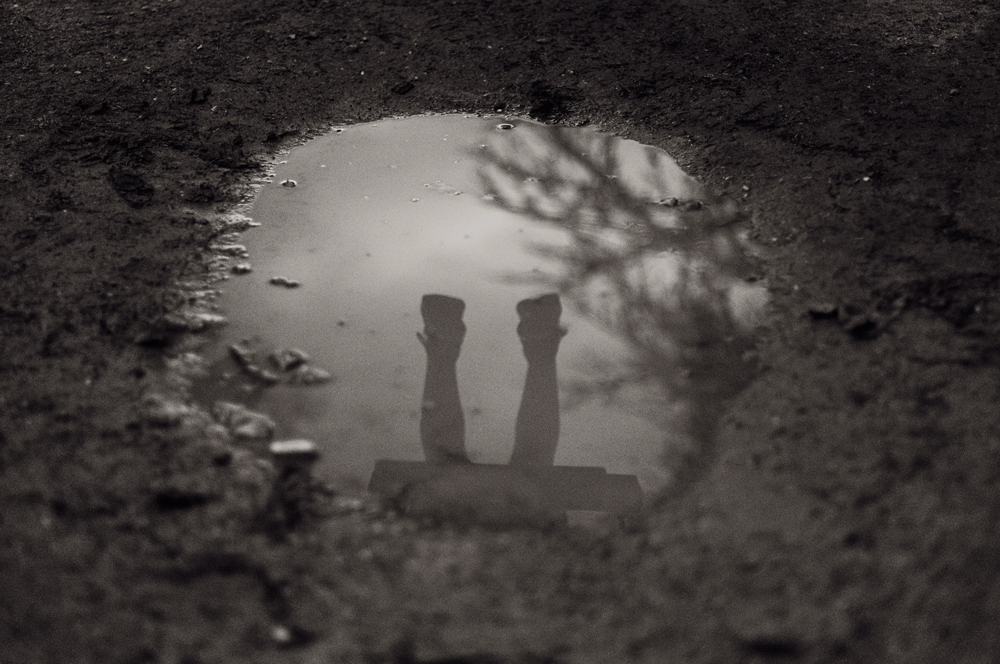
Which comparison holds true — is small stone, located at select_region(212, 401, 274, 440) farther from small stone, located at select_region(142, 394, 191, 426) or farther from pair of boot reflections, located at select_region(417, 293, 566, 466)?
pair of boot reflections, located at select_region(417, 293, 566, 466)

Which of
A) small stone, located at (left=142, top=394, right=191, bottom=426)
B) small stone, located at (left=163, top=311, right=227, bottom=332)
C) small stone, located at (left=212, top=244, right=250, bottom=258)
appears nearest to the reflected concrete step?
small stone, located at (left=142, top=394, right=191, bottom=426)

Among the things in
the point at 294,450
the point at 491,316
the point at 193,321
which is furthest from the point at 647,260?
the point at 193,321

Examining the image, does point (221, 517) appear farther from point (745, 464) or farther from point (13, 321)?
point (745, 464)

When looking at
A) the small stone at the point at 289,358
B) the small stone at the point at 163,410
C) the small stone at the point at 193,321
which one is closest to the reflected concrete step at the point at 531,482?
the small stone at the point at 289,358

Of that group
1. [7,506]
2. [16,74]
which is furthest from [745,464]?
[16,74]

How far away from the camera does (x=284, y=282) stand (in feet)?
10.5

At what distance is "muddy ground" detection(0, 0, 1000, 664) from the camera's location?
2039 millimetres

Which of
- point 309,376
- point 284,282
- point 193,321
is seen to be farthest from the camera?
point 284,282

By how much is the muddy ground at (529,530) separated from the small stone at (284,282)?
30 cm

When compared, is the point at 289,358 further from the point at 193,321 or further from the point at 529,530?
the point at 529,530

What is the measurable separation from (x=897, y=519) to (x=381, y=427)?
140 centimetres

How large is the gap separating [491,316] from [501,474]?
684 mm

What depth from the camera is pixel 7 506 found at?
233cm

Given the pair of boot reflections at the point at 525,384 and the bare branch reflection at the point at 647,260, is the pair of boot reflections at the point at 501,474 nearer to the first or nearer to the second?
the pair of boot reflections at the point at 525,384
